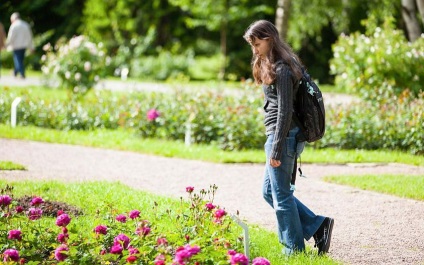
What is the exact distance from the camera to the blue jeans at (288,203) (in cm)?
574

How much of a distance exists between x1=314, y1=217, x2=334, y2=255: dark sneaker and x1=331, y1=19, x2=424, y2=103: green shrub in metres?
8.55

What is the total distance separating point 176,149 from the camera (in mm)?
11391

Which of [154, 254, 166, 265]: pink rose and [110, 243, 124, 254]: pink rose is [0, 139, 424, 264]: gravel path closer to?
[154, 254, 166, 265]: pink rose

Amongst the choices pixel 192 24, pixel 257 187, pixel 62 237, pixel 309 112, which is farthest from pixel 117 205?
pixel 192 24

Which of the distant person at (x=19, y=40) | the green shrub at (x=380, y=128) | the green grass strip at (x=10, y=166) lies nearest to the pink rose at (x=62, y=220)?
the green grass strip at (x=10, y=166)

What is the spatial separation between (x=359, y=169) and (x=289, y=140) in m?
4.94

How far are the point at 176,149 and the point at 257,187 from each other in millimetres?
2440

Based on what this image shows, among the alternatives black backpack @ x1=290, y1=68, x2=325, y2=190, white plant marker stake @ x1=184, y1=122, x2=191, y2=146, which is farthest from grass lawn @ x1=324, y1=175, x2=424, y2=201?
black backpack @ x1=290, y1=68, x2=325, y2=190

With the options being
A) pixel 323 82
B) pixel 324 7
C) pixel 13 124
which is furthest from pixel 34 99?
pixel 323 82

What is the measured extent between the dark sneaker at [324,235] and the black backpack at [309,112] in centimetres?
72

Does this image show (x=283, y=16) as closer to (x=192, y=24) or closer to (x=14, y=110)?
(x=192, y=24)

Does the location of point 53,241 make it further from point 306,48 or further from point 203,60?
point 203,60

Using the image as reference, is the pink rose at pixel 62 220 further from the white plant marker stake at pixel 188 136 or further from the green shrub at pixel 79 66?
the green shrub at pixel 79 66

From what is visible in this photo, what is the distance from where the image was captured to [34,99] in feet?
46.3
